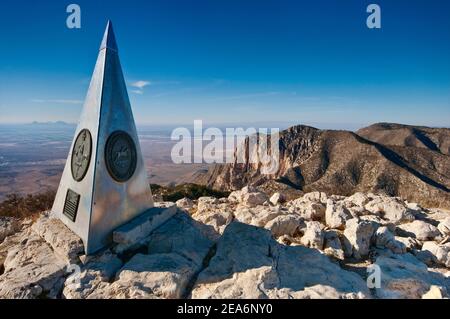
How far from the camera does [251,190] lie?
14438mm

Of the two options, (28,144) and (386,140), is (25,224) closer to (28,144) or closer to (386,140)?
(28,144)

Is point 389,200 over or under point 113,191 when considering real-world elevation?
under

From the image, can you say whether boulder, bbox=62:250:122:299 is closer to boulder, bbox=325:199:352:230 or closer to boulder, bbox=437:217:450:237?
boulder, bbox=325:199:352:230

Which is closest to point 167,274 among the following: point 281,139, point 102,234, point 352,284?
point 102,234

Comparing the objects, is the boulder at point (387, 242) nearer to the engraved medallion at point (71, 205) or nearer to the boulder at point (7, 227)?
the engraved medallion at point (71, 205)

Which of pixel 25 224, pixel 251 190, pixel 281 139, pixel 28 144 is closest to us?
pixel 25 224

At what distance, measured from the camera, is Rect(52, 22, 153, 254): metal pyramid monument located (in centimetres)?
697

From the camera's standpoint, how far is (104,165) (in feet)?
23.6

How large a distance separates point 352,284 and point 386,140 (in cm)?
15855

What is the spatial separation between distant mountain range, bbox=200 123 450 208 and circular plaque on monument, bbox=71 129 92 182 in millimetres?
51302

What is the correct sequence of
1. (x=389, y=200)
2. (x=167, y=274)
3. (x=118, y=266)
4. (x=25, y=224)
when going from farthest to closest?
(x=389, y=200)
(x=25, y=224)
(x=118, y=266)
(x=167, y=274)

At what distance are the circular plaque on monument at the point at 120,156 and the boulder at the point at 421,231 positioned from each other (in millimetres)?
10087

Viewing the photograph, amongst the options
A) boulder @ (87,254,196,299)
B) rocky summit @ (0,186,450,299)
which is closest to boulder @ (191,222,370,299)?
rocky summit @ (0,186,450,299)

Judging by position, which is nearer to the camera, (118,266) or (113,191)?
(118,266)
